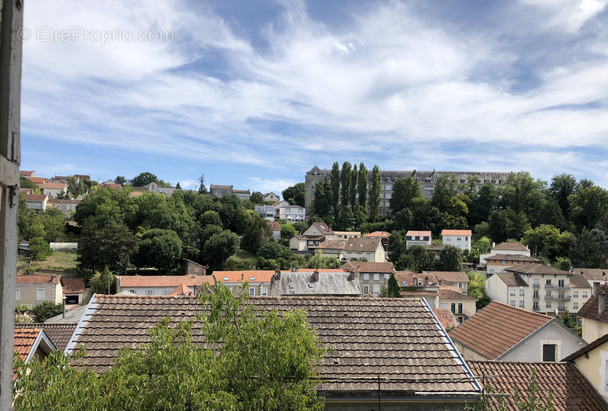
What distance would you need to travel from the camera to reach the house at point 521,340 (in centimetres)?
1330

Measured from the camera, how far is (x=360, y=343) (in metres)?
8.54

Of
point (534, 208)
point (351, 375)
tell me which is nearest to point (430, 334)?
point (351, 375)

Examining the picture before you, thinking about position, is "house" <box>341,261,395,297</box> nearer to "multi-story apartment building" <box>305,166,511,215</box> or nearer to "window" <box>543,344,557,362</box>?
"window" <box>543,344,557,362</box>

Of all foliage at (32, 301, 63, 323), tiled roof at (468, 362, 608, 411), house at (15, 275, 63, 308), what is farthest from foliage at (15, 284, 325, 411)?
house at (15, 275, 63, 308)

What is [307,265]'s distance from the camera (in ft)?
230

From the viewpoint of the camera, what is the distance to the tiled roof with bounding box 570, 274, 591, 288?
5838 cm

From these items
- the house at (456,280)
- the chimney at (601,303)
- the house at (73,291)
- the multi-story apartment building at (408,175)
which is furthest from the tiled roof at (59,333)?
the multi-story apartment building at (408,175)

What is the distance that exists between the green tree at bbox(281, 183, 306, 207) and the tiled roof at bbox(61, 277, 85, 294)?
78.1 meters

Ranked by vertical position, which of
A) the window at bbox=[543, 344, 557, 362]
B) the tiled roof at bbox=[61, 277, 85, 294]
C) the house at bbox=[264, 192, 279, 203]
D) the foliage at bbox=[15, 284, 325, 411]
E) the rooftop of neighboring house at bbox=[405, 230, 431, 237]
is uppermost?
the house at bbox=[264, 192, 279, 203]

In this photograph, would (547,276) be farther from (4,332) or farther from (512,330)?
(4,332)

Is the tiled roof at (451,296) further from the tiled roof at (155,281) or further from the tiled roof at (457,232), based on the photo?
the tiled roof at (457,232)

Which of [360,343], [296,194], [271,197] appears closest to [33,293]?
[360,343]

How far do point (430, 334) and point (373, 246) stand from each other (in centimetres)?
6775

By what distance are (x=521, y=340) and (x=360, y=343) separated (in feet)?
24.0
